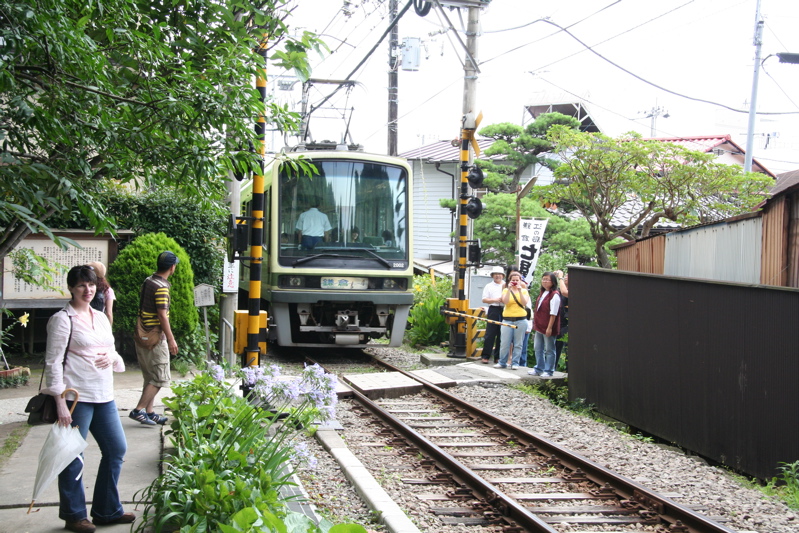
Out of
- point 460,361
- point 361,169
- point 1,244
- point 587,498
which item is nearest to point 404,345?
point 460,361

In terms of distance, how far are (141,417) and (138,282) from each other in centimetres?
418

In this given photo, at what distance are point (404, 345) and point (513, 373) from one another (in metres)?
5.31

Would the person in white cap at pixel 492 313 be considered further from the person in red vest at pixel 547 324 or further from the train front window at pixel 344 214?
the train front window at pixel 344 214

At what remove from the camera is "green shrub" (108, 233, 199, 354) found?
439 inches

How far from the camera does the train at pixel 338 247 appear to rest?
1284 centimetres

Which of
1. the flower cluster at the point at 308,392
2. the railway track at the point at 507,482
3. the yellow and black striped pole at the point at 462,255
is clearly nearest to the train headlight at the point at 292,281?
the yellow and black striped pole at the point at 462,255

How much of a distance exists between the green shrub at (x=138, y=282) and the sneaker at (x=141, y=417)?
3901 millimetres

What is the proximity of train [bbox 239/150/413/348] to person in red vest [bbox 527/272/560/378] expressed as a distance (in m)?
2.57

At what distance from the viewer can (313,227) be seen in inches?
513

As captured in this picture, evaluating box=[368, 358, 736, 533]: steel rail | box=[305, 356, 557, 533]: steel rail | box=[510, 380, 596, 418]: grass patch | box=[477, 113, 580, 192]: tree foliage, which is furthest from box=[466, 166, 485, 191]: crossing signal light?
box=[477, 113, 580, 192]: tree foliage

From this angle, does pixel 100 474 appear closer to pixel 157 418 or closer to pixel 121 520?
pixel 121 520

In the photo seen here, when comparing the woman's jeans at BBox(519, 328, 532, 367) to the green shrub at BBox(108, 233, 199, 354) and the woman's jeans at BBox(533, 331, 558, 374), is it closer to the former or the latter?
the woman's jeans at BBox(533, 331, 558, 374)

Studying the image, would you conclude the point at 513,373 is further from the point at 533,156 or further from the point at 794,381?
the point at 533,156

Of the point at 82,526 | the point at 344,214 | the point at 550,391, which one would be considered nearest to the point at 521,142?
the point at 344,214
